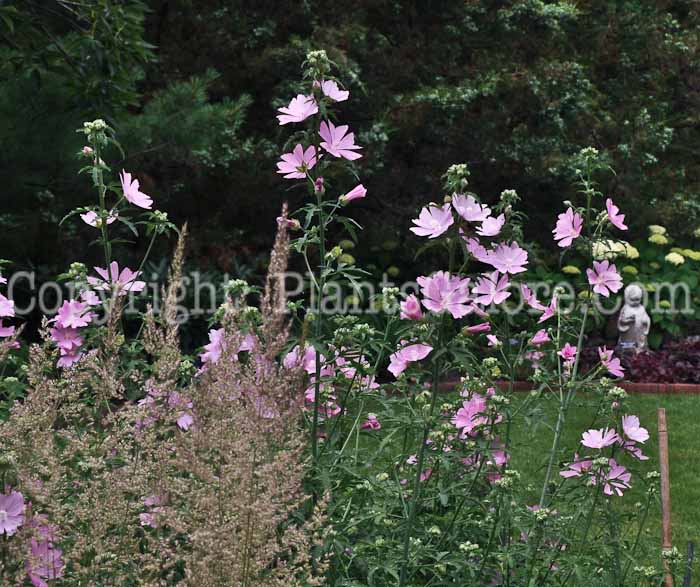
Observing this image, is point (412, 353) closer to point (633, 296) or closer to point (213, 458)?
point (213, 458)

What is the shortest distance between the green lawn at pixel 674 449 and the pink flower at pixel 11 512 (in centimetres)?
306

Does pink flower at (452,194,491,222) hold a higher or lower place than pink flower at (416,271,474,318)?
higher

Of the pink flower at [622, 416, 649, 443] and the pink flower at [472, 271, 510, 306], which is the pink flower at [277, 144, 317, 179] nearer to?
the pink flower at [472, 271, 510, 306]

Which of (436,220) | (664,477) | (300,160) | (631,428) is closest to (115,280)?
(300,160)

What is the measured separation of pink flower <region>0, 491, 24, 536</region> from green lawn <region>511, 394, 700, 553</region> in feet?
10.0

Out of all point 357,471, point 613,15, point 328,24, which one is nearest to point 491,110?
point 328,24

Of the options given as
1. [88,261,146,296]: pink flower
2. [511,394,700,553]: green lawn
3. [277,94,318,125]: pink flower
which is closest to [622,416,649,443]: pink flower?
[277,94,318,125]: pink flower

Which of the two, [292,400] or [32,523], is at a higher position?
[292,400]

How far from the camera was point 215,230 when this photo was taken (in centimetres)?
858

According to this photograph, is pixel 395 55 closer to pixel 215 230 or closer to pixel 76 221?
pixel 215 230

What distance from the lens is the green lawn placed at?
5051 millimetres

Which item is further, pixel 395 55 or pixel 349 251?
pixel 349 251

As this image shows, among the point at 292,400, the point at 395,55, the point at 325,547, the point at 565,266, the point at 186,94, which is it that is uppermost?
the point at 395,55

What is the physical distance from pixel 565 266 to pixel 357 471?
772cm
